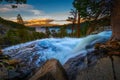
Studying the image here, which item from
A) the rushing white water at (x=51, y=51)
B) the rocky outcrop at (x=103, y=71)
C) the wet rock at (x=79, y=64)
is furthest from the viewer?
the rushing white water at (x=51, y=51)

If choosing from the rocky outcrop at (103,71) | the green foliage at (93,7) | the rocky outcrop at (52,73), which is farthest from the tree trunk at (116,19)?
the rocky outcrop at (52,73)

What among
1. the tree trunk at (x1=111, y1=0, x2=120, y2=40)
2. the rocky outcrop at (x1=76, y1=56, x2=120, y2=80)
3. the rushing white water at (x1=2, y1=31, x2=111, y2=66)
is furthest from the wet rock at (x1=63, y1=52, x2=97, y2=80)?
the rushing white water at (x1=2, y1=31, x2=111, y2=66)

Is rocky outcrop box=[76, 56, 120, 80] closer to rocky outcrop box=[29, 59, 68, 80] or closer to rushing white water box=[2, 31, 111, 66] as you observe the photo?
rocky outcrop box=[29, 59, 68, 80]

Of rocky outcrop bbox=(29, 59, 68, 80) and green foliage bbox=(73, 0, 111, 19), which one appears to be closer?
rocky outcrop bbox=(29, 59, 68, 80)

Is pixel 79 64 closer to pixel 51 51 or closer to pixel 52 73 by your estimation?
pixel 52 73

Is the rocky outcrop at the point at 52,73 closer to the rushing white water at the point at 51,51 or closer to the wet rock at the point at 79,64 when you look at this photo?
the wet rock at the point at 79,64

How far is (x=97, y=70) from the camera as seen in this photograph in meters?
11.9

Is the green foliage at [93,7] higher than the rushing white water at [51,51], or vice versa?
the green foliage at [93,7]

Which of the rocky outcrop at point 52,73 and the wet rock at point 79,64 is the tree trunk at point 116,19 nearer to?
the wet rock at point 79,64

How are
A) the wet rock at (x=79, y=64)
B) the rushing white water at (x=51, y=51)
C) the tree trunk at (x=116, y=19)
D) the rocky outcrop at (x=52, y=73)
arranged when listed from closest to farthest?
1. the rocky outcrop at (x=52, y=73)
2. the wet rock at (x=79, y=64)
3. the tree trunk at (x=116, y=19)
4. the rushing white water at (x=51, y=51)

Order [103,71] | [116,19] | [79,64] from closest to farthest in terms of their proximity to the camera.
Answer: [103,71] → [79,64] → [116,19]

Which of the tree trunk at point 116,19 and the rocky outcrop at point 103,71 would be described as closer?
the rocky outcrop at point 103,71

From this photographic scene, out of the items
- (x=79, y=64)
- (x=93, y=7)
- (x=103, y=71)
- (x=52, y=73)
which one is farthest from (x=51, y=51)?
(x=103, y=71)

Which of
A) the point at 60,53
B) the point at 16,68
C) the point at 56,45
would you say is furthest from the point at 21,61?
the point at 56,45
